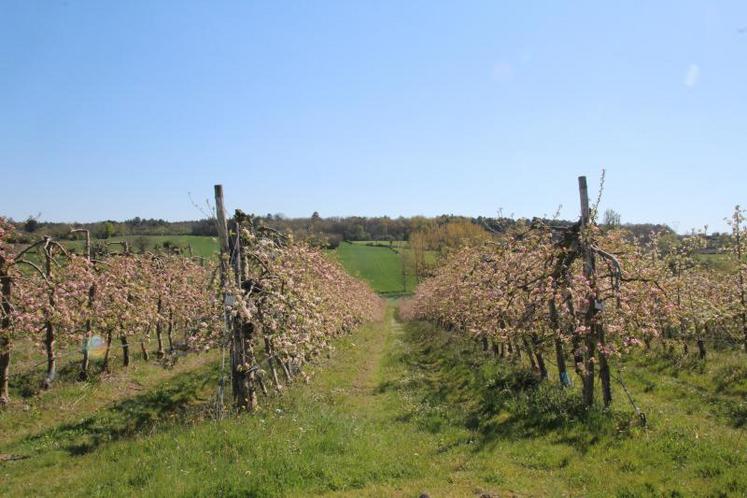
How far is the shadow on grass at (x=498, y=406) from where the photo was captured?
10.5 meters

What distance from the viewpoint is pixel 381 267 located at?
103562 millimetres

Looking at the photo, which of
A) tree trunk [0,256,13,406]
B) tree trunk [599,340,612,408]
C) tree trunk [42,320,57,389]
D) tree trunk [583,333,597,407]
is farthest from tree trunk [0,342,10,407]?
tree trunk [599,340,612,408]

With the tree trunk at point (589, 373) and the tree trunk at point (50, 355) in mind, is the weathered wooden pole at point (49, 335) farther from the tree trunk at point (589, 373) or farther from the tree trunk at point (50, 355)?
the tree trunk at point (589, 373)

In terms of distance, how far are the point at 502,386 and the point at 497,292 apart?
10.5 feet

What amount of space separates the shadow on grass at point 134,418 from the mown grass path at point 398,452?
87 millimetres

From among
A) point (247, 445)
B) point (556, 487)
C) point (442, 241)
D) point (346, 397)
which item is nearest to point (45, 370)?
point (346, 397)

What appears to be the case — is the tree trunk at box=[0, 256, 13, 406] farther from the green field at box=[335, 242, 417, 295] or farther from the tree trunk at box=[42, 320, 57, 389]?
the green field at box=[335, 242, 417, 295]

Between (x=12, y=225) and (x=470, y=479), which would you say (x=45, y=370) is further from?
(x=470, y=479)

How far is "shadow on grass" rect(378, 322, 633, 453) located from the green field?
6973 cm

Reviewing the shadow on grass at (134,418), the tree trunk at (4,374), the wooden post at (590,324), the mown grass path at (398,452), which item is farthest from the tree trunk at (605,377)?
the tree trunk at (4,374)

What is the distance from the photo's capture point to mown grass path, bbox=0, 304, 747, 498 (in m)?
8.11

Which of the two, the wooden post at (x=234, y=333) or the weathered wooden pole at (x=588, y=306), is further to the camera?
the wooden post at (x=234, y=333)

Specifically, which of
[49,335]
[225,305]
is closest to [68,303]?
[49,335]

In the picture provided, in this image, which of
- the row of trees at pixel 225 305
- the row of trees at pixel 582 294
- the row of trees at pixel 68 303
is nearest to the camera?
the row of trees at pixel 582 294
